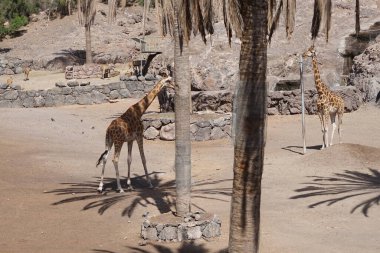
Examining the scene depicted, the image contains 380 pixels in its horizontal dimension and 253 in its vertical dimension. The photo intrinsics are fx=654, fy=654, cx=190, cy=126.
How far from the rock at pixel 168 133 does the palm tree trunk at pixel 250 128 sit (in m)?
13.8

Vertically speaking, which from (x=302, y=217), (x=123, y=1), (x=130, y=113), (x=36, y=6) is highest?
(x=36, y=6)

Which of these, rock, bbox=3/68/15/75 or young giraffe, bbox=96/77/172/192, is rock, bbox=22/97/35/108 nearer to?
rock, bbox=3/68/15/75

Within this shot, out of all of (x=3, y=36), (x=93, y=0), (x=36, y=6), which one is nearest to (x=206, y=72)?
(x=93, y=0)

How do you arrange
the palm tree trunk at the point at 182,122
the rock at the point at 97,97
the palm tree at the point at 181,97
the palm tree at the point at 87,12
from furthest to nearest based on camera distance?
the rock at the point at 97,97, the palm tree at the point at 87,12, the palm tree trunk at the point at 182,122, the palm tree at the point at 181,97

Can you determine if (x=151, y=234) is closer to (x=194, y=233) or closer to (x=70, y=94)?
(x=194, y=233)

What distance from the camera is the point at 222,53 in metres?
26.9

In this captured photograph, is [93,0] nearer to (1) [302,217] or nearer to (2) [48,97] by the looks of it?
(1) [302,217]

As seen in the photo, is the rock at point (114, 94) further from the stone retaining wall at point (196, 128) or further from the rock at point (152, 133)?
the rock at point (152, 133)

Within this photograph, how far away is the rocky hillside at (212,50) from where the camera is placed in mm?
25881

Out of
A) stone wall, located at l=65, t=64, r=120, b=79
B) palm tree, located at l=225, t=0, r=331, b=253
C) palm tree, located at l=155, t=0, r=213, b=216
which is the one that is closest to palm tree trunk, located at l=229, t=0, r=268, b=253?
palm tree, located at l=225, t=0, r=331, b=253

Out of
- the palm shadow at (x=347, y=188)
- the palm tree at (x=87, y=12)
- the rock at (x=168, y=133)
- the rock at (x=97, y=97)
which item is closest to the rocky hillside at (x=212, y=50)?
the palm tree at (x=87, y=12)

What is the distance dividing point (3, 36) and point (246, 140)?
1951 inches

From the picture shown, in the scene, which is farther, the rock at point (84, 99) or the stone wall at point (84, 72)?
the stone wall at point (84, 72)

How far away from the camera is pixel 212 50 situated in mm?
27094
